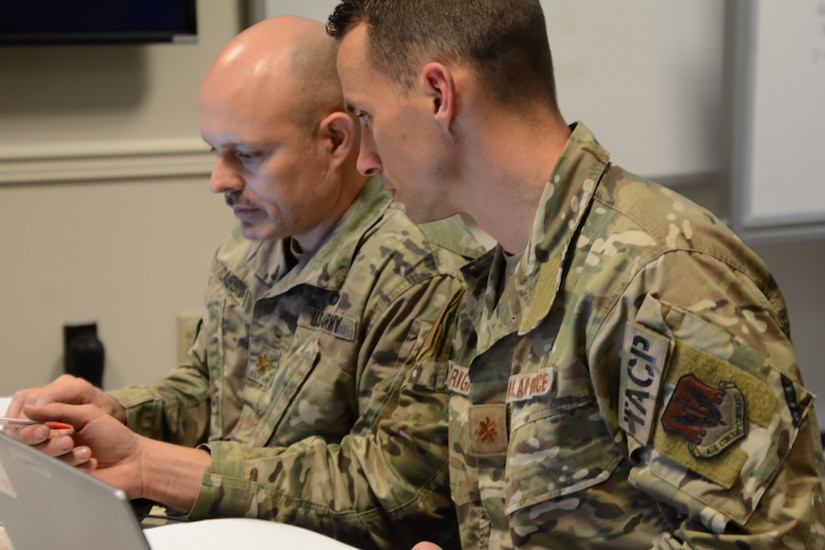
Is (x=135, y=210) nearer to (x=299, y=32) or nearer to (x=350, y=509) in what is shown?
(x=299, y=32)

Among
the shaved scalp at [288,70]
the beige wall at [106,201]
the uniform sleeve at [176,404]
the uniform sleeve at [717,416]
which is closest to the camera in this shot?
the uniform sleeve at [717,416]

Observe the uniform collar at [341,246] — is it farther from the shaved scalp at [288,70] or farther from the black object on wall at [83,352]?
the black object on wall at [83,352]

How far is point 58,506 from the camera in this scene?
85 centimetres

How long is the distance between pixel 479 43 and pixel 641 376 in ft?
1.30

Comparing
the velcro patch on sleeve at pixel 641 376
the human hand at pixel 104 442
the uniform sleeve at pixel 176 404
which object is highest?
the velcro patch on sleeve at pixel 641 376

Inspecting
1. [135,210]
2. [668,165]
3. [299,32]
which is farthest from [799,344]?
[299,32]

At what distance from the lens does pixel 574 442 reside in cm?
107

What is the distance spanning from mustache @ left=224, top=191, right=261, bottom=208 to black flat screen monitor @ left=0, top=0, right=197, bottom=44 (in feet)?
3.23

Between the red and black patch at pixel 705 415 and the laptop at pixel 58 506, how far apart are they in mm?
484

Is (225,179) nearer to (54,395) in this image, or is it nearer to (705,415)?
(54,395)

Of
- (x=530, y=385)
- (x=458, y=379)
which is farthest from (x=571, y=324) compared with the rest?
(x=458, y=379)

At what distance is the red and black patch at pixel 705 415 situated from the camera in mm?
963

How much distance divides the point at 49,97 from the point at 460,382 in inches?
61.1

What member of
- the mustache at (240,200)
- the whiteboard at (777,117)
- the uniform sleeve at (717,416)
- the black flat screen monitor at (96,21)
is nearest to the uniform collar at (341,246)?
the mustache at (240,200)
